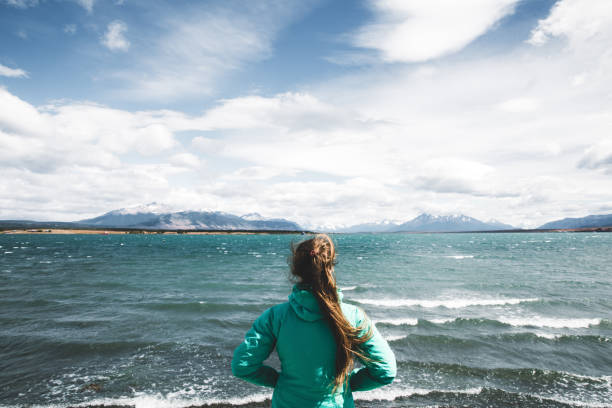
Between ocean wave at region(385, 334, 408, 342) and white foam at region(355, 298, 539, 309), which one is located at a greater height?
ocean wave at region(385, 334, 408, 342)

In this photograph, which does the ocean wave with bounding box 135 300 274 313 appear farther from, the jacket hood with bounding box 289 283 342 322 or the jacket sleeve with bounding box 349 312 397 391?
the jacket hood with bounding box 289 283 342 322

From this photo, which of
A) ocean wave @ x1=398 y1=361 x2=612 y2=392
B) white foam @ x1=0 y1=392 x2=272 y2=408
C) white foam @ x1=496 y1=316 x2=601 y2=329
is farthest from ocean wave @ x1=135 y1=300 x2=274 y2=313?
white foam @ x1=496 y1=316 x2=601 y2=329

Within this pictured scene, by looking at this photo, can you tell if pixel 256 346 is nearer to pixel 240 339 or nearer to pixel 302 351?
pixel 302 351

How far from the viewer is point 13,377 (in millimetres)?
10070

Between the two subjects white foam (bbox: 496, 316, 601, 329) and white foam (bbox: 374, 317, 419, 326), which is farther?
white foam (bbox: 374, 317, 419, 326)

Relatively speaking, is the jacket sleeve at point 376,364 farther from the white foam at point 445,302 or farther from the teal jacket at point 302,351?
the white foam at point 445,302

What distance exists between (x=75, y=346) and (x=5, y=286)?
67.0 ft

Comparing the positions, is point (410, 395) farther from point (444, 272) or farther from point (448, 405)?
point (444, 272)

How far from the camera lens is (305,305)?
9.36 feet

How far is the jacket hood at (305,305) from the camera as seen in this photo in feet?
9.26

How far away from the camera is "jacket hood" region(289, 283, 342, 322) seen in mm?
2822

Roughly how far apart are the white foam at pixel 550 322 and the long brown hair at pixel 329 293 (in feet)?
55.2

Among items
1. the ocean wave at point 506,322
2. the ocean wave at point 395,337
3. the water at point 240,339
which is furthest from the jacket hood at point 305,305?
the ocean wave at point 506,322

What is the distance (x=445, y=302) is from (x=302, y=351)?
20.6 meters
